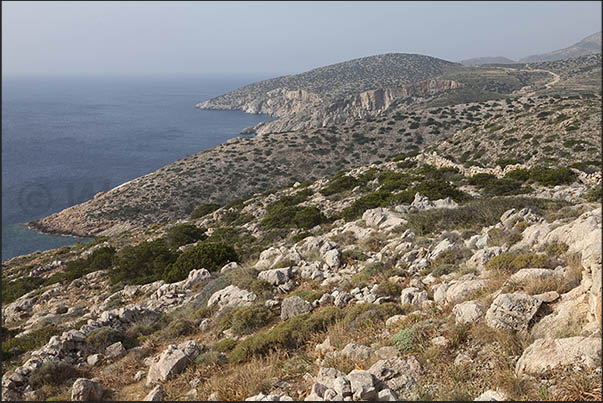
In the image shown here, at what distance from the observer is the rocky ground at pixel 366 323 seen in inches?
202

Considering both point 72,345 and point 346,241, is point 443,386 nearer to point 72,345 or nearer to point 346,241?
point 72,345

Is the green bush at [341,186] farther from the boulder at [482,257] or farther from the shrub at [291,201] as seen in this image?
the boulder at [482,257]

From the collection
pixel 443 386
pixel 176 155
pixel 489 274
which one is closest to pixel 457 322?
pixel 443 386

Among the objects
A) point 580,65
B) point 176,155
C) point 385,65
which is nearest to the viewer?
point 176,155

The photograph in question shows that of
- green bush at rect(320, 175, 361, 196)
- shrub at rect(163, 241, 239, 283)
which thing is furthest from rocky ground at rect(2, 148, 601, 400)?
green bush at rect(320, 175, 361, 196)

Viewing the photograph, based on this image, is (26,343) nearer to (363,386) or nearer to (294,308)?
(294,308)

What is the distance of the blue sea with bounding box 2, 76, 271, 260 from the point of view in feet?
204

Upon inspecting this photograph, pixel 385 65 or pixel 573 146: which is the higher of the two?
pixel 385 65

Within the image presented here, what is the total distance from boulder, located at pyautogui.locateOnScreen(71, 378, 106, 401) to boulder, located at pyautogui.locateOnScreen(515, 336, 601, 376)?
23.8 feet

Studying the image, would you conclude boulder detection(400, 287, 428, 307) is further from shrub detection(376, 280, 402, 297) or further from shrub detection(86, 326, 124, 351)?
shrub detection(86, 326, 124, 351)

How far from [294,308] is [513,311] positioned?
16.4 ft

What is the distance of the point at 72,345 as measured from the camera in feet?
29.0

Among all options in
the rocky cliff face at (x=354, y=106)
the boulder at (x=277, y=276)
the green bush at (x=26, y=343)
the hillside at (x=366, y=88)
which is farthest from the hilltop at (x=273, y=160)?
the rocky cliff face at (x=354, y=106)

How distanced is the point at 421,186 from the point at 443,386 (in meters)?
19.7
